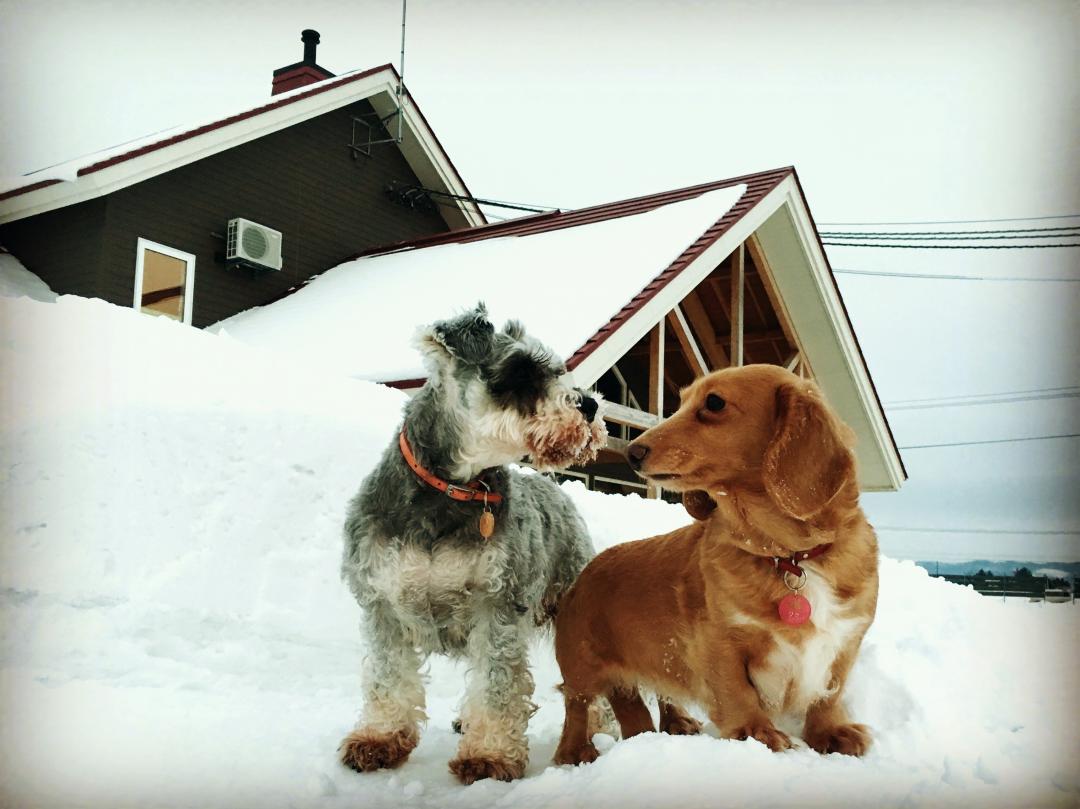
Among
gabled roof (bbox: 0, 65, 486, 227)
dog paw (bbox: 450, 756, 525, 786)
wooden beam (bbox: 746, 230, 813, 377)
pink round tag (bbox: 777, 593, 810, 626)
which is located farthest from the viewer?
wooden beam (bbox: 746, 230, 813, 377)

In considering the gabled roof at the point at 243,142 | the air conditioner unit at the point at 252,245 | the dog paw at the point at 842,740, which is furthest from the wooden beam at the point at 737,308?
the dog paw at the point at 842,740

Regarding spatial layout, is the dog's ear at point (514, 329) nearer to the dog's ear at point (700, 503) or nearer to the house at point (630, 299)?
the dog's ear at point (700, 503)

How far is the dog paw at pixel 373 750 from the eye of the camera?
129 inches

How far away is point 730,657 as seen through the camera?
2.96 meters

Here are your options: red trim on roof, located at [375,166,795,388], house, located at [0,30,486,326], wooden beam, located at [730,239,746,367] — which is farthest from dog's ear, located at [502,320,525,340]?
wooden beam, located at [730,239,746,367]

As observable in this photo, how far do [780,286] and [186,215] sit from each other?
807 centimetres

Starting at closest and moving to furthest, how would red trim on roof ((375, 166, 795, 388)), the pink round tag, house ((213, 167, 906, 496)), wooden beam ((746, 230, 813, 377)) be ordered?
the pink round tag
house ((213, 167, 906, 496))
red trim on roof ((375, 166, 795, 388))
wooden beam ((746, 230, 813, 377))

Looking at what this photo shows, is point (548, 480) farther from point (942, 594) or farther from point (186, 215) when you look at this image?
point (186, 215)

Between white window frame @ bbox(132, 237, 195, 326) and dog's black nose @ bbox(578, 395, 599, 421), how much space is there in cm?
790

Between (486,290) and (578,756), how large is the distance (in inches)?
272

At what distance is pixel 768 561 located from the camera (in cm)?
298

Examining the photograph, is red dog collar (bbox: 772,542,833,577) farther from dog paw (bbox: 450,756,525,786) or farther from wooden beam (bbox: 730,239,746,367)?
wooden beam (bbox: 730,239,746,367)

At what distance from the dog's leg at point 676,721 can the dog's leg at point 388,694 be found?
39.6 inches

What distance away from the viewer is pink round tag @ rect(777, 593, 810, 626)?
2.89 m
